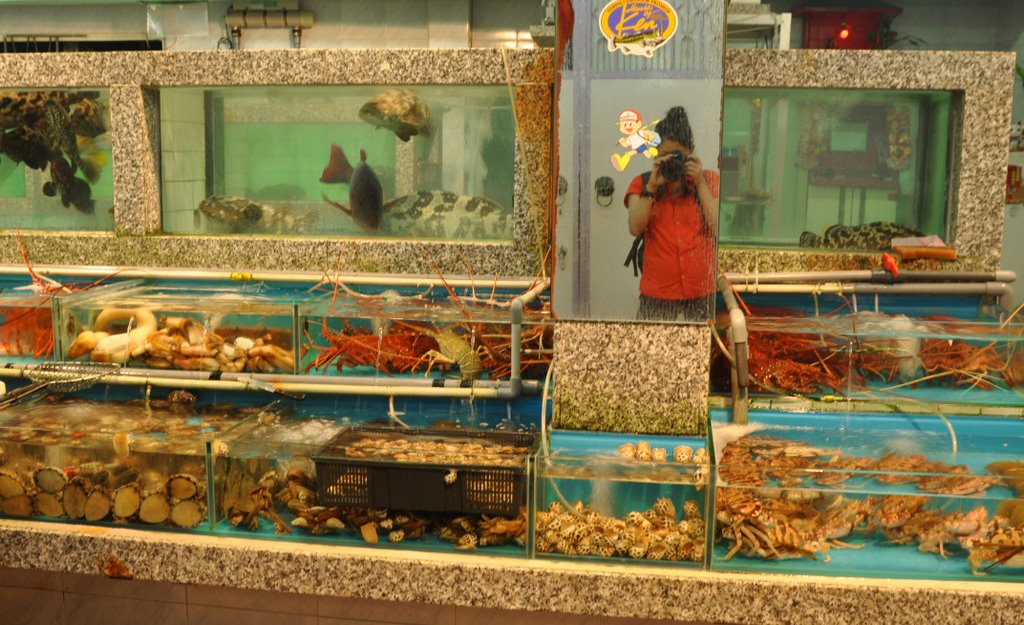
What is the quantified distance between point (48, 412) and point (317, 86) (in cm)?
196

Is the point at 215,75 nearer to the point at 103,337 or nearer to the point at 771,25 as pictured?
the point at 103,337

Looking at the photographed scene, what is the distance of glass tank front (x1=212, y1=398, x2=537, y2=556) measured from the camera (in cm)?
327

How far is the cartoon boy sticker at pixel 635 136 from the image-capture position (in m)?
3.47

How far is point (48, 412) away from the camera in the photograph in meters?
3.92

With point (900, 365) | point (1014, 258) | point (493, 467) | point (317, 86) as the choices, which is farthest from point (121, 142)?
point (1014, 258)

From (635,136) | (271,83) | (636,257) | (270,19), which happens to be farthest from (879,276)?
(270,19)

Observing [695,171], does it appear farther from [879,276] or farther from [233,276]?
[233,276]

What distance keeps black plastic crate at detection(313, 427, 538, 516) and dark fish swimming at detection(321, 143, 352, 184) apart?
5.87 feet

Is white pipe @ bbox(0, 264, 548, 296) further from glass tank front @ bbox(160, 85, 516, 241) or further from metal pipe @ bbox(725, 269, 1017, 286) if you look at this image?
metal pipe @ bbox(725, 269, 1017, 286)

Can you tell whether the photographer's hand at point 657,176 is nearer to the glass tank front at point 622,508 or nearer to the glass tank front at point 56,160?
the glass tank front at point 622,508

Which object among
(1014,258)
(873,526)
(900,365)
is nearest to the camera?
(873,526)

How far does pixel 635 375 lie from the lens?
3.66 metres

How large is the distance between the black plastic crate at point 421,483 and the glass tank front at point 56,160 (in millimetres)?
2430

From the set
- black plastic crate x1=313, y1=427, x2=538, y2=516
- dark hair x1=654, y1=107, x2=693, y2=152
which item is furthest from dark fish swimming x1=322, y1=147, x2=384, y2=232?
dark hair x1=654, y1=107, x2=693, y2=152
